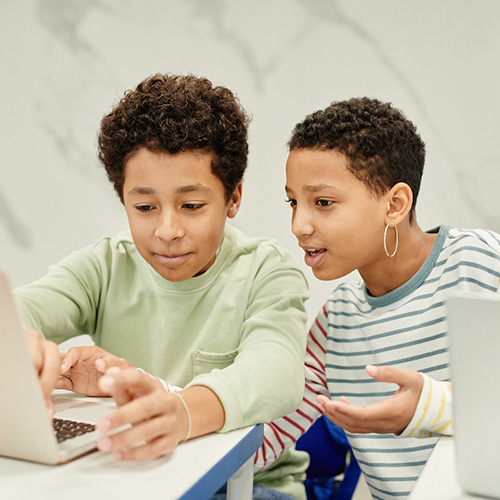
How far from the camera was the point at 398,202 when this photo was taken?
3.41 feet

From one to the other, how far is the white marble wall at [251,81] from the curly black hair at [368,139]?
0.63 m

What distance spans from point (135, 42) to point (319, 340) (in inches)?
46.1

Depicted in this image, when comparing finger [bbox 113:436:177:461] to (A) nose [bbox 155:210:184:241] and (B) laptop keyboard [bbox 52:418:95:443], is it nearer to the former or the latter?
(B) laptop keyboard [bbox 52:418:95:443]

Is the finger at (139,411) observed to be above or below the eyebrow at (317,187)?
below

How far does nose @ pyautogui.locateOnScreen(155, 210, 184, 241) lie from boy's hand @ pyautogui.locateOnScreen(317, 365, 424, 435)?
1.24 feet

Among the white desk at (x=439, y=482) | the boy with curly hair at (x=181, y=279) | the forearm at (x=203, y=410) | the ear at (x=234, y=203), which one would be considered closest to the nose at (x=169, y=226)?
the boy with curly hair at (x=181, y=279)

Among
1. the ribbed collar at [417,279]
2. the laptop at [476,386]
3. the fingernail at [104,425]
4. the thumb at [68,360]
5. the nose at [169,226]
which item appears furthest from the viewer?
the ribbed collar at [417,279]

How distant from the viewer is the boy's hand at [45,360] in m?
0.61

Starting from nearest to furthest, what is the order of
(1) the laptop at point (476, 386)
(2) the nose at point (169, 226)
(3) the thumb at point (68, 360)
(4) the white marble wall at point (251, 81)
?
(1) the laptop at point (476, 386) < (3) the thumb at point (68, 360) < (2) the nose at point (169, 226) < (4) the white marble wall at point (251, 81)

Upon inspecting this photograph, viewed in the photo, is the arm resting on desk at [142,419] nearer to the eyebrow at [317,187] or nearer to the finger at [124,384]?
the finger at [124,384]

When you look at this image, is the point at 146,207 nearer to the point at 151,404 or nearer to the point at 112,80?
the point at 151,404

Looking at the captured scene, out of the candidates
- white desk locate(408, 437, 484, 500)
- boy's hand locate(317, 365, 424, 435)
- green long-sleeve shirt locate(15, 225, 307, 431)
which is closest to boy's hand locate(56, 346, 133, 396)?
green long-sleeve shirt locate(15, 225, 307, 431)

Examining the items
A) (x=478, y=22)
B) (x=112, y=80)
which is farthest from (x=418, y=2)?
(x=112, y=80)

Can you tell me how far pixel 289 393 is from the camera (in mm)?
806
